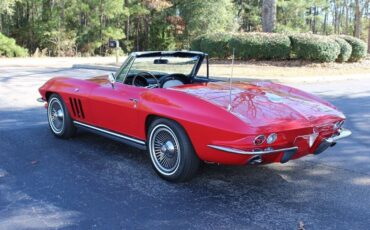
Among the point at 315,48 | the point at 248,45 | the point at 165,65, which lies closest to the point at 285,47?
the point at 315,48

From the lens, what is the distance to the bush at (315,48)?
17.7 metres

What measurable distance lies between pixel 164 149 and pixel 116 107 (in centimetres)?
92

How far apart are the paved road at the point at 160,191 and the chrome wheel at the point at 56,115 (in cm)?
21

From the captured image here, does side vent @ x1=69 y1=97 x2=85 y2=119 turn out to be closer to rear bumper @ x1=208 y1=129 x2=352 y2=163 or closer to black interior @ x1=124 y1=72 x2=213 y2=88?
black interior @ x1=124 y1=72 x2=213 y2=88

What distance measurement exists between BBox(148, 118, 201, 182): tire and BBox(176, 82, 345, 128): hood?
44cm

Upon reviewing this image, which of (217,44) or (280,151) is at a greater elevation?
(217,44)

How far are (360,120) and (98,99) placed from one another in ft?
15.2

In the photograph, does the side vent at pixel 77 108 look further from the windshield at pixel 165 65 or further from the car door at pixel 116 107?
the windshield at pixel 165 65

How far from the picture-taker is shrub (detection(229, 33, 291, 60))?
1827 cm

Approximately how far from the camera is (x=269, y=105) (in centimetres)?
427

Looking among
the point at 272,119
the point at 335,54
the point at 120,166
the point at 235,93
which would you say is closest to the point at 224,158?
the point at 272,119

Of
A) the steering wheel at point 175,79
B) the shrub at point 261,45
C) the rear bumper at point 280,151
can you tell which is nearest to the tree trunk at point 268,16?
the shrub at point 261,45

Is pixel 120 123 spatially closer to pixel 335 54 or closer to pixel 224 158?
pixel 224 158

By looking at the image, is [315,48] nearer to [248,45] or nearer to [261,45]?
[261,45]
